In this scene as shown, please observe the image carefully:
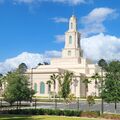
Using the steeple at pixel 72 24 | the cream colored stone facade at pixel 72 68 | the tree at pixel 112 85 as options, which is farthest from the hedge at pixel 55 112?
the steeple at pixel 72 24

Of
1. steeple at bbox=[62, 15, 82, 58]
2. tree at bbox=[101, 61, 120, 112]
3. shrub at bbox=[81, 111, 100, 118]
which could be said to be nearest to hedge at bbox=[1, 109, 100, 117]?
shrub at bbox=[81, 111, 100, 118]

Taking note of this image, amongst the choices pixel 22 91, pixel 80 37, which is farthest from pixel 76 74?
pixel 22 91

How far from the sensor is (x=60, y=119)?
33.4 meters

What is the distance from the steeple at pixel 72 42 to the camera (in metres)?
108

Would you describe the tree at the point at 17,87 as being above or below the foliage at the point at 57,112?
above

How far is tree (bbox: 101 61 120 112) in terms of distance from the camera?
3953 cm

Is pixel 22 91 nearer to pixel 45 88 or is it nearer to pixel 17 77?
pixel 17 77

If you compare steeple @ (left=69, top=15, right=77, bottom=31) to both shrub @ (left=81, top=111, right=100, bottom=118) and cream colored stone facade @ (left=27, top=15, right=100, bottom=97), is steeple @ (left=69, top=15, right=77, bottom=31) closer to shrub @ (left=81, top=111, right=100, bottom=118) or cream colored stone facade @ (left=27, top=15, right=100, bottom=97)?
cream colored stone facade @ (left=27, top=15, right=100, bottom=97)

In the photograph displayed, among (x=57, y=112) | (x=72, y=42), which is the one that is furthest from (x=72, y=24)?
(x=57, y=112)

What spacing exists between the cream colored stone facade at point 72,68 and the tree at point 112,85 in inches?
2245

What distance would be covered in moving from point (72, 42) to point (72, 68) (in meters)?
7.43

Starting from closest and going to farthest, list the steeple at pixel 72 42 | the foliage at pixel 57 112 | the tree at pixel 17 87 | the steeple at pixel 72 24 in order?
the foliage at pixel 57 112 < the tree at pixel 17 87 < the steeple at pixel 72 24 < the steeple at pixel 72 42

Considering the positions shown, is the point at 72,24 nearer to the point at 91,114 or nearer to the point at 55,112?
the point at 55,112

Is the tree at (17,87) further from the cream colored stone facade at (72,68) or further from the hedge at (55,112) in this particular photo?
the cream colored stone facade at (72,68)
